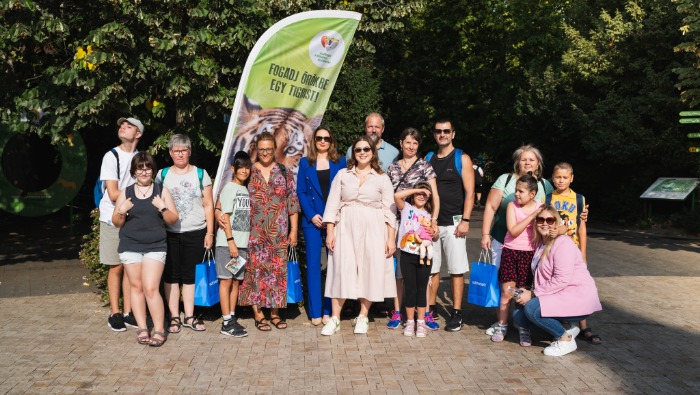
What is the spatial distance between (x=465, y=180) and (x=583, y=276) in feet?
4.81

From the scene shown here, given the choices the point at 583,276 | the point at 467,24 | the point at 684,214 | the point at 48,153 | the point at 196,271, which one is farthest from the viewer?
the point at 467,24

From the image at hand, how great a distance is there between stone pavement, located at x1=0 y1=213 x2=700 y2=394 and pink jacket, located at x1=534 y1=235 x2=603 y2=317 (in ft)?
1.36

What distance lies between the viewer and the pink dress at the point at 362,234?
7344mm

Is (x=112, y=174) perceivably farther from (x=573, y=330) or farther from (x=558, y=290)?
(x=573, y=330)

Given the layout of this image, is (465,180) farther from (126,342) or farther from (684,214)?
(684,214)

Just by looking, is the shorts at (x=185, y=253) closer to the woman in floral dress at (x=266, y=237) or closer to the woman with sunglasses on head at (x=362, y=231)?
the woman in floral dress at (x=266, y=237)

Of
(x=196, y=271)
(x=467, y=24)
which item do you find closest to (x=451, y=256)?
(x=196, y=271)

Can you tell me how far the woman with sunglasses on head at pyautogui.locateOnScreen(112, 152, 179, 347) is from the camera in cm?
689

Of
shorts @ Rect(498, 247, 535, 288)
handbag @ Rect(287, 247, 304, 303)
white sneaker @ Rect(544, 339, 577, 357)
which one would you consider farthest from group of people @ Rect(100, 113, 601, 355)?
white sneaker @ Rect(544, 339, 577, 357)

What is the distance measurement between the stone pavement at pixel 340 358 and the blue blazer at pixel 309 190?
3.79 ft

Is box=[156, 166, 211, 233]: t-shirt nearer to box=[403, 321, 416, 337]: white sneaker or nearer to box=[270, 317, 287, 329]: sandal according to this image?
box=[270, 317, 287, 329]: sandal

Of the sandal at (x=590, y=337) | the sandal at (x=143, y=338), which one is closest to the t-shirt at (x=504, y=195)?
the sandal at (x=590, y=337)

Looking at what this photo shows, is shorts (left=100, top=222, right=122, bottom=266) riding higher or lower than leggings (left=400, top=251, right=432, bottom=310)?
higher

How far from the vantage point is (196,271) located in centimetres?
739
